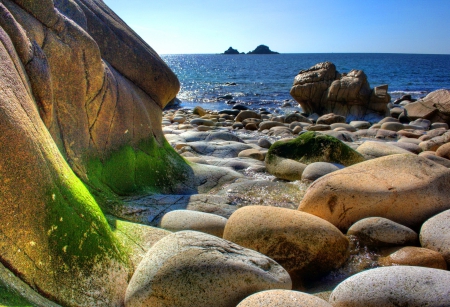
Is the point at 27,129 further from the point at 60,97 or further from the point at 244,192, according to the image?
the point at 244,192

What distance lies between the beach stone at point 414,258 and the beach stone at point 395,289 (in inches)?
36.5

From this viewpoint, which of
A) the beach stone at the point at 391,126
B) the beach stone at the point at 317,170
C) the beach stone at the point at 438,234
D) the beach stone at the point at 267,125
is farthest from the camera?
the beach stone at the point at 267,125

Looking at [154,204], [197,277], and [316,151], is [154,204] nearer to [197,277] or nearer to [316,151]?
[197,277]

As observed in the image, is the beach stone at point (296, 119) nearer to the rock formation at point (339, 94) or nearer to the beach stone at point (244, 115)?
the beach stone at point (244, 115)

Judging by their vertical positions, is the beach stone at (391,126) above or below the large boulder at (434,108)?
below

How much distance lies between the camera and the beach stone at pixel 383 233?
14.9 ft

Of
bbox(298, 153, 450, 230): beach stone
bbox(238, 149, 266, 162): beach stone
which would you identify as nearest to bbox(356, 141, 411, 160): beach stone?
bbox(238, 149, 266, 162): beach stone

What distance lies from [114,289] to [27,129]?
126cm

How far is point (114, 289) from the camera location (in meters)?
3.01

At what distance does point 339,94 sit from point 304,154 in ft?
36.5

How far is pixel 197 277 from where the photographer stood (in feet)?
9.87

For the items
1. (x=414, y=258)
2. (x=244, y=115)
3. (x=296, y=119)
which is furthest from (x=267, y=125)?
(x=414, y=258)

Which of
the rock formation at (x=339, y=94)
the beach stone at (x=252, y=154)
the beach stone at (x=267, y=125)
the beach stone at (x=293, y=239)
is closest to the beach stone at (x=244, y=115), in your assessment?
the beach stone at (x=267, y=125)

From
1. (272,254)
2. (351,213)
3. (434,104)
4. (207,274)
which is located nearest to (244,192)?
(351,213)
